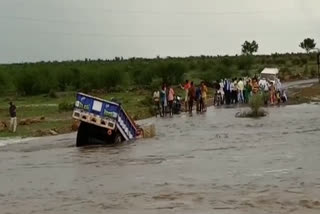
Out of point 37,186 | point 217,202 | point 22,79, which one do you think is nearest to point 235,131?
point 37,186

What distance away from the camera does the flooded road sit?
48.6 feet

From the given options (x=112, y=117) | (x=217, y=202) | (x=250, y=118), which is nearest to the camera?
(x=217, y=202)

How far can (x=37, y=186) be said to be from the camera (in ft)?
60.8

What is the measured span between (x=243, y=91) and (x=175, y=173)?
97.8 ft

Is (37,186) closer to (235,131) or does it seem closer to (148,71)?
(235,131)

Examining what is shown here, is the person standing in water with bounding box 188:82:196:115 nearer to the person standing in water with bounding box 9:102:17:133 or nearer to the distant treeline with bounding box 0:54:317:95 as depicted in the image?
the person standing in water with bounding box 9:102:17:133

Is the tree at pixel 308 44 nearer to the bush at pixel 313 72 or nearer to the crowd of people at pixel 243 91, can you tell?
the bush at pixel 313 72

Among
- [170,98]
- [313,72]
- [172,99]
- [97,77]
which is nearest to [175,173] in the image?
[170,98]

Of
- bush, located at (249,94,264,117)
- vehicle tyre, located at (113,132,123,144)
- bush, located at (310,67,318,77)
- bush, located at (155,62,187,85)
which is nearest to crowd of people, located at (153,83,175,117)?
bush, located at (249,94,264,117)

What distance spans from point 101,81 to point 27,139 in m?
52.1

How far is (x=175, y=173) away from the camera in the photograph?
19531 millimetres

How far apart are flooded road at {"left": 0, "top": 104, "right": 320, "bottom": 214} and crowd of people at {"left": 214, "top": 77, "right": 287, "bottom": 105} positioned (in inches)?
562

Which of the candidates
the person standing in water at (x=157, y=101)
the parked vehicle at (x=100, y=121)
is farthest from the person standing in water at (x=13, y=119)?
the person standing in water at (x=157, y=101)

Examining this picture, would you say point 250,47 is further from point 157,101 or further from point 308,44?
point 157,101
